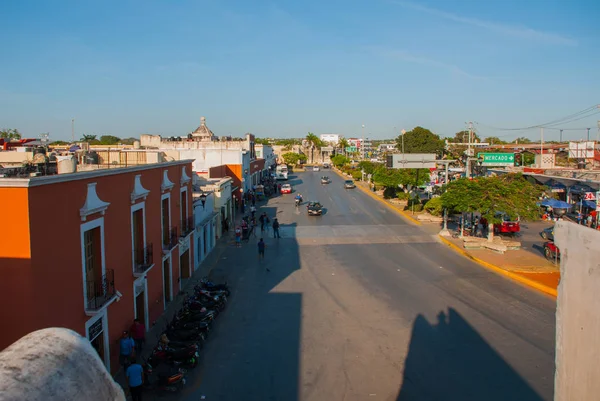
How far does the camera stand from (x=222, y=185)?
30828 millimetres

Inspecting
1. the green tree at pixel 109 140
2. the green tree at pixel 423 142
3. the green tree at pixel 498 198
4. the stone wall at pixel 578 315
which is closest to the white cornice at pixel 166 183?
the stone wall at pixel 578 315

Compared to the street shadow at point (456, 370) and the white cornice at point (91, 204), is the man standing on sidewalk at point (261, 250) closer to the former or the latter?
the street shadow at point (456, 370)

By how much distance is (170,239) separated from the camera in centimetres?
1706

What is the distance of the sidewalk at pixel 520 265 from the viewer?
61.3ft

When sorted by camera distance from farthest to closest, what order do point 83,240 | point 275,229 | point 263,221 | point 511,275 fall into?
point 263,221, point 275,229, point 511,275, point 83,240

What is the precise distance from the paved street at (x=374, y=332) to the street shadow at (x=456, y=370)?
26 mm

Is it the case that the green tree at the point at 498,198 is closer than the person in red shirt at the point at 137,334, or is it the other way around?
the person in red shirt at the point at 137,334

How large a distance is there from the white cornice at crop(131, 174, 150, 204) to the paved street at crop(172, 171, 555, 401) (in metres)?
4.53

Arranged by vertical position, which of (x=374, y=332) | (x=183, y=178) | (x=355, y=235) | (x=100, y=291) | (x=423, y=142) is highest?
(x=423, y=142)

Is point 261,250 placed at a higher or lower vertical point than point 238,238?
higher

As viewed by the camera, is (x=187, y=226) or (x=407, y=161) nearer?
(x=187, y=226)

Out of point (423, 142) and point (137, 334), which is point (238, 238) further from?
point (423, 142)

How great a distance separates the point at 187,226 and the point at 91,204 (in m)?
9.50

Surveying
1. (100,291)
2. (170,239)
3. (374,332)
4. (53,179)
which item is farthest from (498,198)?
(53,179)
